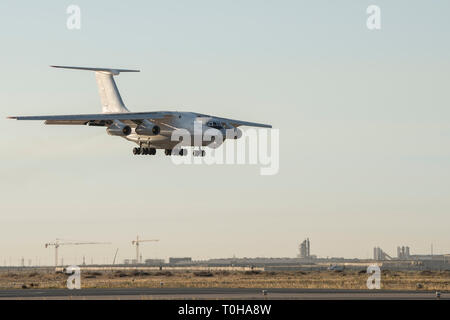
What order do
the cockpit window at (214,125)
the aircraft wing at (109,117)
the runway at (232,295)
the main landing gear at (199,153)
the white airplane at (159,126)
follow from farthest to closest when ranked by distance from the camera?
the aircraft wing at (109,117) < the main landing gear at (199,153) < the cockpit window at (214,125) < the white airplane at (159,126) < the runway at (232,295)

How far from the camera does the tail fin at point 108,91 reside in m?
80.2

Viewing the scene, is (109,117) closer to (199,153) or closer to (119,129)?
(119,129)

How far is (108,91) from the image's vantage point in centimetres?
8131

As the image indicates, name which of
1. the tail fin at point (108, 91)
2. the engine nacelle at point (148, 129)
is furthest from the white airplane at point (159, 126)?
the tail fin at point (108, 91)

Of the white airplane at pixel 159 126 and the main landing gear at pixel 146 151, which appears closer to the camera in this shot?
the white airplane at pixel 159 126

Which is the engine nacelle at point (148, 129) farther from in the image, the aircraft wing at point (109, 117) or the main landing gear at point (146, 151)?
the main landing gear at point (146, 151)

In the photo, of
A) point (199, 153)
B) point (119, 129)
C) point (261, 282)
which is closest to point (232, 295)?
point (199, 153)

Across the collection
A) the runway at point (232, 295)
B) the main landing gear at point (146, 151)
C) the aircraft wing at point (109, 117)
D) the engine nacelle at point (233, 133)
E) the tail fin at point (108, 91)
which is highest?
the tail fin at point (108, 91)

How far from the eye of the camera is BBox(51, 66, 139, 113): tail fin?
263 ft

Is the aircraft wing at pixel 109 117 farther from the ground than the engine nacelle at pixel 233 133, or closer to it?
farther from the ground
